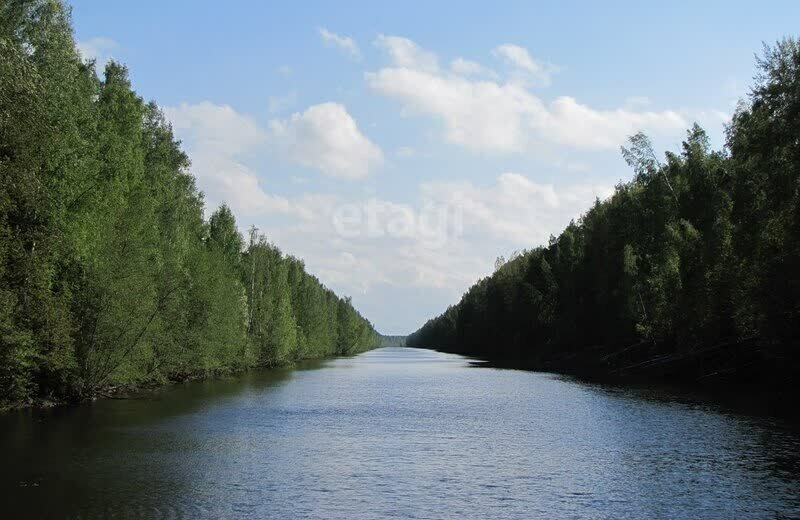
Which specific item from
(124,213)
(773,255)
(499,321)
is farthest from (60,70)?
(499,321)

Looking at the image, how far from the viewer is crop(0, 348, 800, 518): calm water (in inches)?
888

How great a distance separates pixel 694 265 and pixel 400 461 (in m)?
52.0

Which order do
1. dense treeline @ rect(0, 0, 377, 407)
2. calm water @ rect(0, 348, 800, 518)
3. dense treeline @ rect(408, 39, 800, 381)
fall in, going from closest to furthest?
calm water @ rect(0, 348, 800, 518) < dense treeline @ rect(0, 0, 377, 407) < dense treeline @ rect(408, 39, 800, 381)

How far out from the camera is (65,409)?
45.9 meters

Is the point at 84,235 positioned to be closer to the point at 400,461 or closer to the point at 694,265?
the point at 400,461

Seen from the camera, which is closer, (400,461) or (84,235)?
(400,461)

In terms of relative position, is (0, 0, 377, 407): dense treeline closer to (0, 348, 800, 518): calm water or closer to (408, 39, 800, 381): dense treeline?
(0, 348, 800, 518): calm water

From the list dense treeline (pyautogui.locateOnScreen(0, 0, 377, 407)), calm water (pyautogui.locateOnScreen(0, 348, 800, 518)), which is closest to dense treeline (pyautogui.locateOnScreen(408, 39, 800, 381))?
calm water (pyautogui.locateOnScreen(0, 348, 800, 518))

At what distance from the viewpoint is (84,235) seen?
149 feet

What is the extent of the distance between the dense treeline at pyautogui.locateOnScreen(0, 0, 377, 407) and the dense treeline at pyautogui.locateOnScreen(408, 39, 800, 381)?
143 ft

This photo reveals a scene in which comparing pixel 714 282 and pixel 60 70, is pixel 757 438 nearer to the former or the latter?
pixel 714 282

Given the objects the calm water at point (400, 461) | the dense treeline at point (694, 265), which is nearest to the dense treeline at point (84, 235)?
the calm water at point (400, 461)

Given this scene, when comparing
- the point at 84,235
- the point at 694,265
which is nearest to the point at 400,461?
the point at 84,235

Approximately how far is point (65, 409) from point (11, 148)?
19.1m
